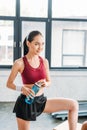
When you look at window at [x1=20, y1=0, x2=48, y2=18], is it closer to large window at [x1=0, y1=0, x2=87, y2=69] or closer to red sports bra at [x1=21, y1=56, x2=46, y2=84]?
large window at [x1=0, y1=0, x2=87, y2=69]

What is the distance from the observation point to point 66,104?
2129 mm

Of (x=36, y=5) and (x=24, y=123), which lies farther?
(x=36, y=5)

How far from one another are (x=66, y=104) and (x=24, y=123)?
0.43m

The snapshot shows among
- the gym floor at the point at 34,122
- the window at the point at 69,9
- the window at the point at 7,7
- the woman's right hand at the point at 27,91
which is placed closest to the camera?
the woman's right hand at the point at 27,91

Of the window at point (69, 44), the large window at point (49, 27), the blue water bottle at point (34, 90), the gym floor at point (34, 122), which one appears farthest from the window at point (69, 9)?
the blue water bottle at point (34, 90)

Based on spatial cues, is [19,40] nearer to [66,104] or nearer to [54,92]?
[54,92]

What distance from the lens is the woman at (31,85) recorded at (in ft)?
6.68

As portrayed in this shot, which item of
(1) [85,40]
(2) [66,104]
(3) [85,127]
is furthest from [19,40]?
(3) [85,127]

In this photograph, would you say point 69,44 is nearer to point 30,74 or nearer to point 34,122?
point 34,122

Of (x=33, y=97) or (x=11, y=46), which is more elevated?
(x=11, y=46)

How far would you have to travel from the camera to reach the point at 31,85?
207 centimetres

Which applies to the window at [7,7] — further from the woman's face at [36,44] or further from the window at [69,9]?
the woman's face at [36,44]

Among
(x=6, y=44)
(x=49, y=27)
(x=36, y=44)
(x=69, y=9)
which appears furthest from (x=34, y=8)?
(x=36, y=44)

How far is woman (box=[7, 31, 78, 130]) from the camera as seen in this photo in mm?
2037
